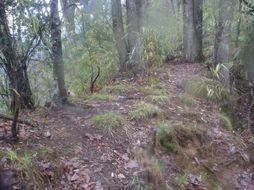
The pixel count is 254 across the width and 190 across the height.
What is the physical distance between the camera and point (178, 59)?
9.55 meters

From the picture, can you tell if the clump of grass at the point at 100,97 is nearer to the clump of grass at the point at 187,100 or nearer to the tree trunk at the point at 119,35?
the clump of grass at the point at 187,100

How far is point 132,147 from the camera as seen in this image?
457cm

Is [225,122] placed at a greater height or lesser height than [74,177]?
lesser

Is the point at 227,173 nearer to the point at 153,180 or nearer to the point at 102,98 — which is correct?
the point at 153,180

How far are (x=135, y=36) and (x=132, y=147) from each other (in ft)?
12.5

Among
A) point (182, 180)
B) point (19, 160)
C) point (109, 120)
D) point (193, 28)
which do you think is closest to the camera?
point (19, 160)

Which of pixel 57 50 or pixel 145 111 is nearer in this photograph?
pixel 57 50

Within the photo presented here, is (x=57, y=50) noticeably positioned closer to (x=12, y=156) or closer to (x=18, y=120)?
(x=18, y=120)

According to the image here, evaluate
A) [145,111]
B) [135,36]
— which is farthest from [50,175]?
[135,36]

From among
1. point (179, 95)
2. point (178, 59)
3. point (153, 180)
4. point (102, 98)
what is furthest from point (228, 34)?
point (153, 180)

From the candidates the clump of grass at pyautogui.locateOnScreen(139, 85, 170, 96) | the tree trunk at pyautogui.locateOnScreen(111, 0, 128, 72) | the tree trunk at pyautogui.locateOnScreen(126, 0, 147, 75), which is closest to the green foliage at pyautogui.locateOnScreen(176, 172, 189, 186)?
the clump of grass at pyautogui.locateOnScreen(139, 85, 170, 96)

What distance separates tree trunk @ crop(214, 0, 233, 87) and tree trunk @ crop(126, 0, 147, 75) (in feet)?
5.24

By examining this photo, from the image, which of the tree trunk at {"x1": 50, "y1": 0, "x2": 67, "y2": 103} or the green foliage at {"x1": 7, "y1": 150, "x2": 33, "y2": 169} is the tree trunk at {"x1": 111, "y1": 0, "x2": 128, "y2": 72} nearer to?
the tree trunk at {"x1": 50, "y1": 0, "x2": 67, "y2": 103}

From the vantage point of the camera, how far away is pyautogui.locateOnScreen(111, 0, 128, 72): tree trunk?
26.5 ft
